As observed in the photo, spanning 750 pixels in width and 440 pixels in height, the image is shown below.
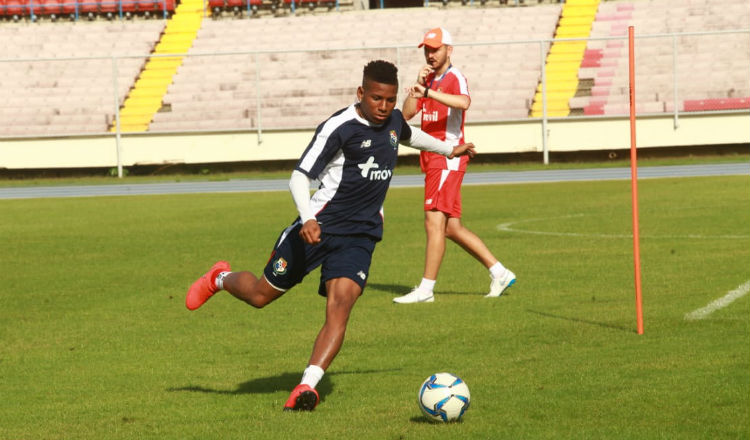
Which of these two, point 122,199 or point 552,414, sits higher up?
point 552,414

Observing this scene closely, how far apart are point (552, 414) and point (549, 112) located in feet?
83.8

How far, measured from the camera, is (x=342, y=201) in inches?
271

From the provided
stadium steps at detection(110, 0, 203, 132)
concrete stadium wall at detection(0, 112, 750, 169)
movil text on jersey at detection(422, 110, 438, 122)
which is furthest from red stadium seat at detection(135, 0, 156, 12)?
movil text on jersey at detection(422, 110, 438, 122)

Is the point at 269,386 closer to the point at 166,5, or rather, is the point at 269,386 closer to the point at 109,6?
the point at 166,5

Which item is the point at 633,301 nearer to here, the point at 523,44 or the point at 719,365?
the point at 719,365

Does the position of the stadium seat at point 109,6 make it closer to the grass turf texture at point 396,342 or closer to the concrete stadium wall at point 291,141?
the concrete stadium wall at point 291,141

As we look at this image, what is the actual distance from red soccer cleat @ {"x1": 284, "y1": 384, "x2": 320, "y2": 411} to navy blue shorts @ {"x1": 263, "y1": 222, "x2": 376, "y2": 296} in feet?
2.39

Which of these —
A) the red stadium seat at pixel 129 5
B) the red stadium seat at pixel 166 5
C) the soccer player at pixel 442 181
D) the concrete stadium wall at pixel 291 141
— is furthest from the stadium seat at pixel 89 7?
the soccer player at pixel 442 181

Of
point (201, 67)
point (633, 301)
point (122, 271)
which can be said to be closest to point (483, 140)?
point (201, 67)

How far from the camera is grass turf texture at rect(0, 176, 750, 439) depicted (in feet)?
20.3

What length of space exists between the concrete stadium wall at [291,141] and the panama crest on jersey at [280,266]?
2351cm

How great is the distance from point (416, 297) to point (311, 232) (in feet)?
13.6

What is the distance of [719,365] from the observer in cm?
717

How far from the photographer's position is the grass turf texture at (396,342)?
6199 millimetres
